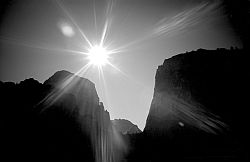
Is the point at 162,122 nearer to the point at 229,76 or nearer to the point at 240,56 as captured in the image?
the point at 229,76

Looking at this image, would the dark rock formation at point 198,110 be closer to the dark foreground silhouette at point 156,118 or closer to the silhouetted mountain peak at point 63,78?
the dark foreground silhouette at point 156,118

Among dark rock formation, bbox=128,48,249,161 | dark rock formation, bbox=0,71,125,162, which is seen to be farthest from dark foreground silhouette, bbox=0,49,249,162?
dark rock formation, bbox=128,48,249,161

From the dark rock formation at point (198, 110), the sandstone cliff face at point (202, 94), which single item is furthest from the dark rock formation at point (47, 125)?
the sandstone cliff face at point (202, 94)

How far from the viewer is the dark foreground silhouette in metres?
18.9

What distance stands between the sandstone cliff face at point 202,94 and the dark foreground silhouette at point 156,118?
0.16 m

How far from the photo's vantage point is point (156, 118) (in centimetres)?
3872

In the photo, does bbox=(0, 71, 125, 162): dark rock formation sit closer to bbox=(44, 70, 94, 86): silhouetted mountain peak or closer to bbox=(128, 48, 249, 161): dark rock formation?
bbox=(44, 70, 94, 86): silhouetted mountain peak

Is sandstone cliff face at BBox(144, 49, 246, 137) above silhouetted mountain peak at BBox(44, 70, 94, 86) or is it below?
below

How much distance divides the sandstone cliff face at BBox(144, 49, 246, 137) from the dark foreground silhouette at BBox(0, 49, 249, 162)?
16cm

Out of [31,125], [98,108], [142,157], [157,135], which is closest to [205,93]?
[157,135]

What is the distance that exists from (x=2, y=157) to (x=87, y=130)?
12.4 metres

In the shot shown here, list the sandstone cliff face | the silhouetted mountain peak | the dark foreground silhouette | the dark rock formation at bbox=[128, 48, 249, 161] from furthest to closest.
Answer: the silhouetted mountain peak < the sandstone cliff face < the dark rock formation at bbox=[128, 48, 249, 161] < the dark foreground silhouette

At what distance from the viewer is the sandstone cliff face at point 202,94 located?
28.8 meters

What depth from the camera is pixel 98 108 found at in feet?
110
